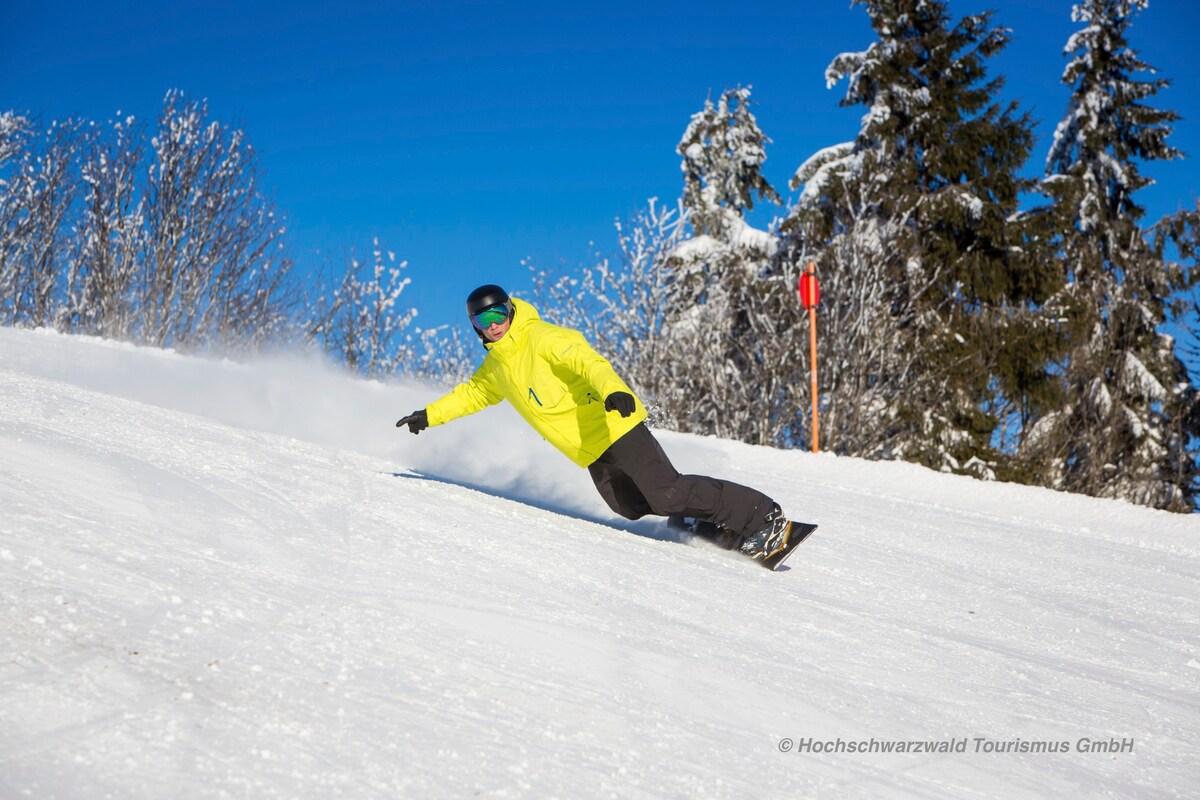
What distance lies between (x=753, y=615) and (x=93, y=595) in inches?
95.2

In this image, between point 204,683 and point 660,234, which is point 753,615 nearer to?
point 204,683

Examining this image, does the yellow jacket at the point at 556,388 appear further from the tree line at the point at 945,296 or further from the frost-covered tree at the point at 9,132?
the frost-covered tree at the point at 9,132

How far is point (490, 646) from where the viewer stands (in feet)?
9.19

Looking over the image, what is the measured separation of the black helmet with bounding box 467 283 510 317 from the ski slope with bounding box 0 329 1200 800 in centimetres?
101

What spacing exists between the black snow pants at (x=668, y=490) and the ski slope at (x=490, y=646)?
0.82 ft

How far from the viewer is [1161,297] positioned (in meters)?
19.6

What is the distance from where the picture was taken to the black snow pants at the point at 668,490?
16.1 feet

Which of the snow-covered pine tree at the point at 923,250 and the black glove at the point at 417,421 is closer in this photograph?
the black glove at the point at 417,421

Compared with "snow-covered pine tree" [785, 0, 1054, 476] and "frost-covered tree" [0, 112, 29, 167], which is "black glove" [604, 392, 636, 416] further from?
"frost-covered tree" [0, 112, 29, 167]

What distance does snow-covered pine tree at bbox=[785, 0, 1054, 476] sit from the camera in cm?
1802

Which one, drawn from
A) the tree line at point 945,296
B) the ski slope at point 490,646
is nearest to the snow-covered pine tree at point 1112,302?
the tree line at point 945,296

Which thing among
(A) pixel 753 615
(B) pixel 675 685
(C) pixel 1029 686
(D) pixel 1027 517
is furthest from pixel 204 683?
(D) pixel 1027 517

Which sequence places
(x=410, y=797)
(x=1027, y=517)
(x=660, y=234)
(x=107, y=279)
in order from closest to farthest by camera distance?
(x=410, y=797), (x=1027, y=517), (x=660, y=234), (x=107, y=279)

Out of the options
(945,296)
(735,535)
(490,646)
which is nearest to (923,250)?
(945,296)
